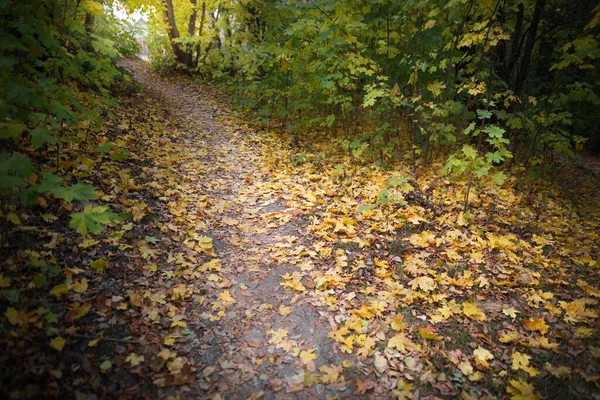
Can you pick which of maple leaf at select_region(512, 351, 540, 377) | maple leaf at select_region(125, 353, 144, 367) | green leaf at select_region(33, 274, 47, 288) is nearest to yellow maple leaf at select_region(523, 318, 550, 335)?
maple leaf at select_region(512, 351, 540, 377)

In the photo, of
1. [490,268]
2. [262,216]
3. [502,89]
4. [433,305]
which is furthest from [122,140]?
[502,89]

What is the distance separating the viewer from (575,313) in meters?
3.55

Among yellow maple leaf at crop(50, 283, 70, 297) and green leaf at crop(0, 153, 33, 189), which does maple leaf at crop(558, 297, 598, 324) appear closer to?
yellow maple leaf at crop(50, 283, 70, 297)

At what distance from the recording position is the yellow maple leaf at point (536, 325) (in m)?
3.37

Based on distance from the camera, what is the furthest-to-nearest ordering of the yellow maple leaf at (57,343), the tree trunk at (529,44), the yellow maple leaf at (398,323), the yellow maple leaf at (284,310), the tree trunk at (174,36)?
the tree trunk at (174,36) → the tree trunk at (529,44) → the yellow maple leaf at (284,310) → the yellow maple leaf at (398,323) → the yellow maple leaf at (57,343)

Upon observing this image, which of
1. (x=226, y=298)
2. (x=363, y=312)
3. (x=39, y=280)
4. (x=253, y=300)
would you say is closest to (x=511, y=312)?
(x=363, y=312)

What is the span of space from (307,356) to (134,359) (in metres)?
1.67

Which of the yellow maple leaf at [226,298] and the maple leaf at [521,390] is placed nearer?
the maple leaf at [521,390]

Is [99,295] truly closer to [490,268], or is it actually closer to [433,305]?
[433,305]

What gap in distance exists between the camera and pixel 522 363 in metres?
3.05

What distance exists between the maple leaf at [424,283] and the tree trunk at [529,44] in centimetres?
608

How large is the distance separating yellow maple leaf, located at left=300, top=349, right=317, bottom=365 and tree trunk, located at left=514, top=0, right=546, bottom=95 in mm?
7791

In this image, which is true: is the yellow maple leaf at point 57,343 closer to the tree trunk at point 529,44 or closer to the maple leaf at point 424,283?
the maple leaf at point 424,283

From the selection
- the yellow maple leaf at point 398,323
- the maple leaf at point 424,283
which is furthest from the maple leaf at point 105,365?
the maple leaf at point 424,283
